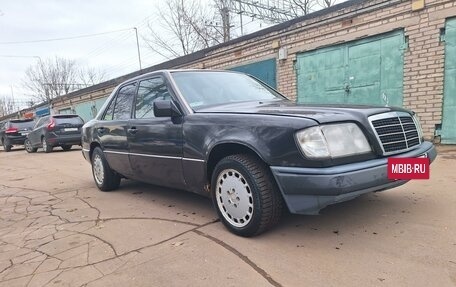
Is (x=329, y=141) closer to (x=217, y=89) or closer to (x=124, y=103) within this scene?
(x=217, y=89)

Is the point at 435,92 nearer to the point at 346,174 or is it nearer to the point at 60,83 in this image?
the point at 346,174

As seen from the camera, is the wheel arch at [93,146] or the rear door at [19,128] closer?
the wheel arch at [93,146]

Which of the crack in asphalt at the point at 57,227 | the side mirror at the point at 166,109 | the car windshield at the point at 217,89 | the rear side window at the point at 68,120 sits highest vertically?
the car windshield at the point at 217,89

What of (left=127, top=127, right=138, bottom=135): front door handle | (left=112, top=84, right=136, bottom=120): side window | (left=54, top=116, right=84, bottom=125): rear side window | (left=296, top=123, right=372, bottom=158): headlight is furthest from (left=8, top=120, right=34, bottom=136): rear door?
(left=296, top=123, right=372, bottom=158): headlight

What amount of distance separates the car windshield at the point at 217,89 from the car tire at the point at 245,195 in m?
0.86

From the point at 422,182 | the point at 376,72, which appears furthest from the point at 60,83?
the point at 422,182

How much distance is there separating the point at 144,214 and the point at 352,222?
7.45 feet

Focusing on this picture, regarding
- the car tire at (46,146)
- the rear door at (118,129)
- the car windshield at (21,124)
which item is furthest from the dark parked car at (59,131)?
the rear door at (118,129)

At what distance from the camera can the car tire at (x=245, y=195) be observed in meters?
3.00

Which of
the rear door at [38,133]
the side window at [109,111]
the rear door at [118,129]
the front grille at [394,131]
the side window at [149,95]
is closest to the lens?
the front grille at [394,131]

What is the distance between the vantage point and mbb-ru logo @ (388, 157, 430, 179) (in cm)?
289

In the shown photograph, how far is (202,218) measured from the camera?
389cm

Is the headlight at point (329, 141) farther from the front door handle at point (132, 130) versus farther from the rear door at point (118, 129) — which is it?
the rear door at point (118, 129)

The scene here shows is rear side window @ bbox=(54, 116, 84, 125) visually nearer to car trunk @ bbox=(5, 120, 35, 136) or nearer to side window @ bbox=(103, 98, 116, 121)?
car trunk @ bbox=(5, 120, 35, 136)
